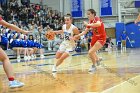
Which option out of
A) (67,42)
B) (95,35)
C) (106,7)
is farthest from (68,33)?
(106,7)

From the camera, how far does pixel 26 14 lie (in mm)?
27141

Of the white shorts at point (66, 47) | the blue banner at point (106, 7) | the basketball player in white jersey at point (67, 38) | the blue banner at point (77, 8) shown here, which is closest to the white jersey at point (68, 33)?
the basketball player in white jersey at point (67, 38)

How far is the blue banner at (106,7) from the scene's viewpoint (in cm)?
3569

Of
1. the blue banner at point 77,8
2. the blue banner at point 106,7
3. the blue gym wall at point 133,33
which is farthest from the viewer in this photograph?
the blue banner at point 77,8

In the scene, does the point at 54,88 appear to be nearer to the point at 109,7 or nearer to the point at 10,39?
the point at 10,39

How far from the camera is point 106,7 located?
35.9m

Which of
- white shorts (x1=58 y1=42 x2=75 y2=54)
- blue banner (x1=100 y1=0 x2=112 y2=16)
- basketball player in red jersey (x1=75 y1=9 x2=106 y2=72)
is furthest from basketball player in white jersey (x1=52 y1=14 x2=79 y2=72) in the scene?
blue banner (x1=100 y1=0 x2=112 y2=16)

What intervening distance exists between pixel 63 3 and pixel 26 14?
10.8m

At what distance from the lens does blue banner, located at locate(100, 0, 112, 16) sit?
1405 inches

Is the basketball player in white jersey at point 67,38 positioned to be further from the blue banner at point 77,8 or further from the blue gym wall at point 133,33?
the blue banner at point 77,8

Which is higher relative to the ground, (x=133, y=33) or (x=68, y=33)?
(x=68, y=33)

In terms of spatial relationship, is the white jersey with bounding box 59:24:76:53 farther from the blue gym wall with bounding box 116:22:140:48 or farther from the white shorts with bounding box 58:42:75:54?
the blue gym wall with bounding box 116:22:140:48

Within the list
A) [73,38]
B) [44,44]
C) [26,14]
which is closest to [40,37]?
[44,44]

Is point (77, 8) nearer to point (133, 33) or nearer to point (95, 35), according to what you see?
point (133, 33)
